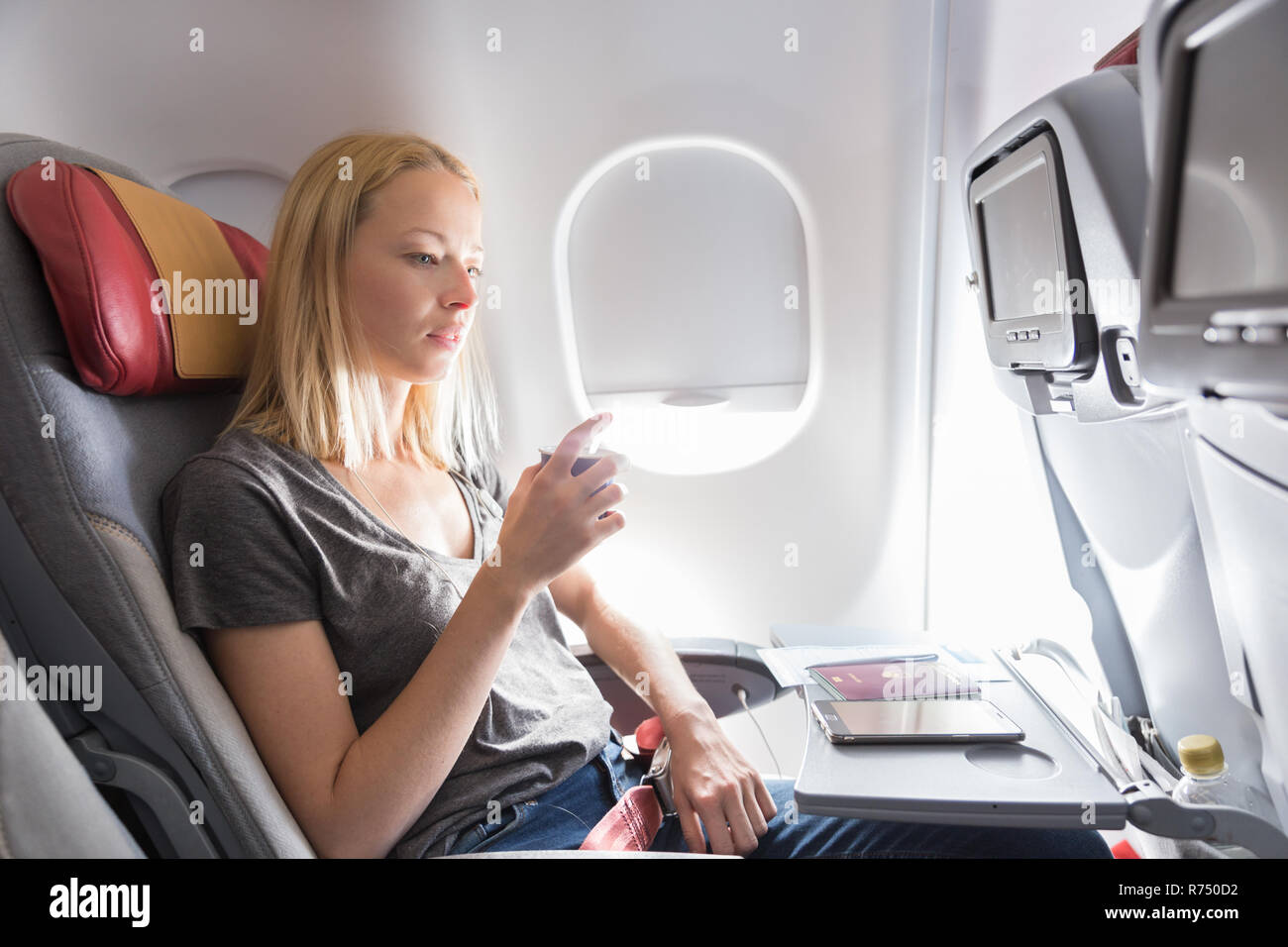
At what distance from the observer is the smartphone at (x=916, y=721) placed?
1160 millimetres

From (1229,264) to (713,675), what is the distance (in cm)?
135

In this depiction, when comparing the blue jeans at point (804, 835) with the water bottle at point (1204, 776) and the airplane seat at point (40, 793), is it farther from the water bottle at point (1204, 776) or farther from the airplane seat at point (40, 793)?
the airplane seat at point (40, 793)

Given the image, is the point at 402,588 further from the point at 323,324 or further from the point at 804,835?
the point at 804,835

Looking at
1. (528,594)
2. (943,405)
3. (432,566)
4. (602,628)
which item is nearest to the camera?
(528,594)

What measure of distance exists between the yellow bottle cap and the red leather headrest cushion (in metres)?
1.46

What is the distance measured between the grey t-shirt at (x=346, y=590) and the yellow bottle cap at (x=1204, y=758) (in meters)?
0.84

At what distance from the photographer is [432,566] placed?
4.21 ft

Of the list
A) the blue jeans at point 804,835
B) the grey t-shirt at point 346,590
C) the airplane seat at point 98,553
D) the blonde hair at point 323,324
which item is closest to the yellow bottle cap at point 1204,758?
the blue jeans at point 804,835

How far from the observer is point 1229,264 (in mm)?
771

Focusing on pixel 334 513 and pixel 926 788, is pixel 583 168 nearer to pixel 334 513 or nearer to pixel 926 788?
pixel 334 513

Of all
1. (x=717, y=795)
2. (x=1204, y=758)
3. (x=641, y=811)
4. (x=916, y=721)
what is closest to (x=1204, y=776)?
(x=1204, y=758)

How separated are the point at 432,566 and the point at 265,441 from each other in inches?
12.1

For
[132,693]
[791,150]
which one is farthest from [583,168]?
[132,693]

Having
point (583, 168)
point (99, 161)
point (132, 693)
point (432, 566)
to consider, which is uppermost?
point (583, 168)
